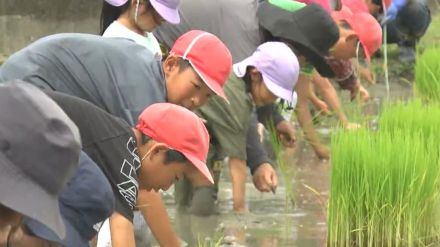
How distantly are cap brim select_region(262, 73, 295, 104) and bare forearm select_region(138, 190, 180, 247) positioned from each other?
1.48m

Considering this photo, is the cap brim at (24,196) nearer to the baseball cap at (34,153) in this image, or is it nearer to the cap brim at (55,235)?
the baseball cap at (34,153)

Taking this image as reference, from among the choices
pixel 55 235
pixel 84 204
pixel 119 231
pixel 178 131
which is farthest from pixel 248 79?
pixel 55 235

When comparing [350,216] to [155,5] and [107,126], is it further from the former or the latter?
[107,126]

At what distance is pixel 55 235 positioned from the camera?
2.49 meters

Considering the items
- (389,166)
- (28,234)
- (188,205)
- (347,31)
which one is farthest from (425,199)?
(28,234)

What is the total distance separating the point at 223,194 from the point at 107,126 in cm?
290

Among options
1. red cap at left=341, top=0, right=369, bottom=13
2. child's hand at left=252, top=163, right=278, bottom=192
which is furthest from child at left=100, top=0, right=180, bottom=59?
red cap at left=341, top=0, right=369, bottom=13

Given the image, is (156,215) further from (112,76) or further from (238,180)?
(238,180)

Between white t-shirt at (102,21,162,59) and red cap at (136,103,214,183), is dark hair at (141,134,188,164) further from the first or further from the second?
white t-shirt at (102,21,162,59)

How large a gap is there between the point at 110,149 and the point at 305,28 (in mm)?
2495

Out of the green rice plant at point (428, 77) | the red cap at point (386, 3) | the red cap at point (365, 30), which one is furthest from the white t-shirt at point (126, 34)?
the red cap at point (386, 3)

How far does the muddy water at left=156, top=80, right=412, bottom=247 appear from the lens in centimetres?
545

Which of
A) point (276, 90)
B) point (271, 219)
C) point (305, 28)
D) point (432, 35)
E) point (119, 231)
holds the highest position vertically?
point (305, 28)

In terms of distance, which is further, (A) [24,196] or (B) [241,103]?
(B) [241,103]
